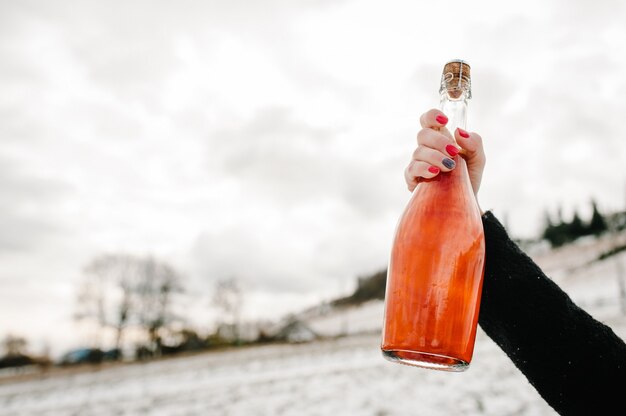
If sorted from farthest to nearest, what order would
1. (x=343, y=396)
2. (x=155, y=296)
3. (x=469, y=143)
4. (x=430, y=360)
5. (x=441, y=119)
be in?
(x=155, y=296), (x=343, y=396), (x=469, y=143), (x=441, y=119), (x=430, y=360)

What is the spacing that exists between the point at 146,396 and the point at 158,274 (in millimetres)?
33057

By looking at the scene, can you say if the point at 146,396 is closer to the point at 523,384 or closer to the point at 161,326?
the point at 523,384

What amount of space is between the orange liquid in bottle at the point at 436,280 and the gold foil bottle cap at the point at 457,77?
0.21 meters

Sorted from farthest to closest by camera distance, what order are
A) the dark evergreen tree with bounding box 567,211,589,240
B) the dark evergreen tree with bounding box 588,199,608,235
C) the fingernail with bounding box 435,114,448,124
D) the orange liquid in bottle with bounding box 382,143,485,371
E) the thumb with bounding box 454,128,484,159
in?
the dark evergreen tree with bounding box 567,211,589,240 → the dark evergreen tree with bounding box 588,199,608,235 → the thumb with bounding box 454,128,484,159 → the fingernail with bounding box 435,114,448,124 → the orange liquid in bottle with bounding box 382,143,485,371

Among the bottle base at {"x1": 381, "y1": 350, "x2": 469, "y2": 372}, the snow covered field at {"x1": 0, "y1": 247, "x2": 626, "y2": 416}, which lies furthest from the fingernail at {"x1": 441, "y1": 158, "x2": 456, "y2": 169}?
the snow covered field at {"x1": 0, "y1": 247, "x2": 626, "y2": 416}

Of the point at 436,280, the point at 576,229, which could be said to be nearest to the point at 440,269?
the point at 436,280

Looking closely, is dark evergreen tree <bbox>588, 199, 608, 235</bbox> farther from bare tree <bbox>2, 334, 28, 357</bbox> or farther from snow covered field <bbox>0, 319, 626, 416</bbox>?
bare tree <bbox>2, 334, 28, 357</bbox>

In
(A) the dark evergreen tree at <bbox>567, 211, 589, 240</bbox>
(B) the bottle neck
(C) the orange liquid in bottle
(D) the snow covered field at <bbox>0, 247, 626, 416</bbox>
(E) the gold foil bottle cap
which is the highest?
(A) the dark evergreen tree at <bbox>567, 211, 589, 240</bbox>

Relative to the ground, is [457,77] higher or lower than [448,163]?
higher

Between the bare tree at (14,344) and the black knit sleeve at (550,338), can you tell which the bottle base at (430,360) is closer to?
the black knit sleeve at (550,338)

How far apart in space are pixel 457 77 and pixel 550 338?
29.1 inches

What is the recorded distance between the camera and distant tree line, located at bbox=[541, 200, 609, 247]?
2562 inches

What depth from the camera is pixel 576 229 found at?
2643 inches

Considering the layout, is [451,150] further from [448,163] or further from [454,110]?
[454,110]
